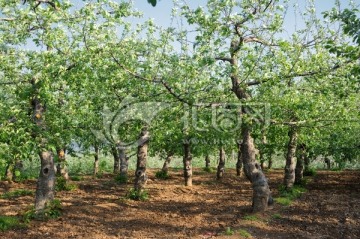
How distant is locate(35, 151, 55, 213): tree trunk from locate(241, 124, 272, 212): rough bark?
9.55 metres

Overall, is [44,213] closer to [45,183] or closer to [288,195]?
[45,183]

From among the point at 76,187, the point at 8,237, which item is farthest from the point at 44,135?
the point at 76,187

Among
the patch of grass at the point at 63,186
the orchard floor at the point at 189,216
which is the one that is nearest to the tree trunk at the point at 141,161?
the orchard floor at the point at 189,216

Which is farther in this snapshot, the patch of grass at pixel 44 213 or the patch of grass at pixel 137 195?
the patch of grass at pixel 137 195

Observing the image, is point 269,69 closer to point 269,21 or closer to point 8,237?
point 269,21

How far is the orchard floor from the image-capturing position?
1516cm

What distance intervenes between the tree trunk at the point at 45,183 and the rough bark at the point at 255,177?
9550 mm

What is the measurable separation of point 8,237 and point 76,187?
13620mm

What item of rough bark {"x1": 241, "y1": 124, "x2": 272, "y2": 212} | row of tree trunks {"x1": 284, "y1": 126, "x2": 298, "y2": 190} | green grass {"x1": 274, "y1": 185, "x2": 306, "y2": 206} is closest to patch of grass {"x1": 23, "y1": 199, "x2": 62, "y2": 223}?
rough bark {"x1": 241, "y1": 124, "x2": 272, "y2": 212}

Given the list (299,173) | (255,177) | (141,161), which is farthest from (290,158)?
(141,161)

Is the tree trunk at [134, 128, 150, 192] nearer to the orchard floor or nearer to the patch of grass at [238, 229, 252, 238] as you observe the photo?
the orchard floor

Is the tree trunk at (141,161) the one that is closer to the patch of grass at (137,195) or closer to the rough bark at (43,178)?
the patch of grass at (137,195)

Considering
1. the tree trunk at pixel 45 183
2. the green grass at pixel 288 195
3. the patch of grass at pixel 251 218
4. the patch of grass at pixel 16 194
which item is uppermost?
the tree trunk at pixel 45 183

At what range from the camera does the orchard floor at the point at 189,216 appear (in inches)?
597
